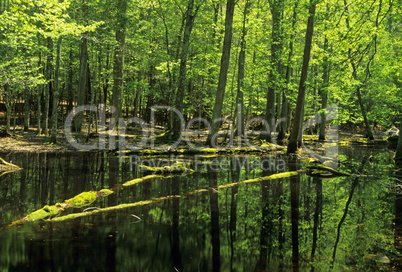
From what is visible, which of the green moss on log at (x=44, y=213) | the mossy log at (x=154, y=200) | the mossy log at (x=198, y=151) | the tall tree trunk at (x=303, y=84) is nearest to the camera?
the green moss on log at (x=44, y=213)

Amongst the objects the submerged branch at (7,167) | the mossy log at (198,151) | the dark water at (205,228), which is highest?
the mossy log at (198,151)

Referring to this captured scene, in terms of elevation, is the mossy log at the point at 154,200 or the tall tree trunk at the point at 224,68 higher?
the tall tree trunk at the point at 224,68

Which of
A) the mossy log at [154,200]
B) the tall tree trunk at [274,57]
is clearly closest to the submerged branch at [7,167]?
the mossy log at [154,200]

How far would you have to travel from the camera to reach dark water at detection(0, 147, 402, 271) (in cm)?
431

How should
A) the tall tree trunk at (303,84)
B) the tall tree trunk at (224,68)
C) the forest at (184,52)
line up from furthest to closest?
1. the tall tree trunk at (224,68)
2. the tall tree trunk at (303,84)
3. the forest at (184,52)

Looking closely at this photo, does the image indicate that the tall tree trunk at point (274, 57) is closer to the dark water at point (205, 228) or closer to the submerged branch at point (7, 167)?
the dark water at point (205, 228)

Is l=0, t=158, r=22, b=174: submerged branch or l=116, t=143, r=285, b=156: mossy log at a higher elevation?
l=116, t=143, r=285, b=156: mossy log

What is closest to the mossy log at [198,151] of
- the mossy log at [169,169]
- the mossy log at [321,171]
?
the mossy log at [169,169]

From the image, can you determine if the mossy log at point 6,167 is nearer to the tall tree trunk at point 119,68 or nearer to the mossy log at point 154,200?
the mossy log at point 154,200

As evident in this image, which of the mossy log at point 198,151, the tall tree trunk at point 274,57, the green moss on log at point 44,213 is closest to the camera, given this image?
the green moss on log at point 44,213

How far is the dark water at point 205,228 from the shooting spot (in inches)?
170

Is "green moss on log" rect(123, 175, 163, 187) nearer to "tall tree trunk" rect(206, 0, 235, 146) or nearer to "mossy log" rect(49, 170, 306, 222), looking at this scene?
"mossy log" rect(49, 170, 306, 222)

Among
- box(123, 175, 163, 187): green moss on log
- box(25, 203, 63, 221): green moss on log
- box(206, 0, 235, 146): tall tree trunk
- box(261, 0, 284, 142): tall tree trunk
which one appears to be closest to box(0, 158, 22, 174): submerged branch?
box(123, 175, 163, 187): green moss on log

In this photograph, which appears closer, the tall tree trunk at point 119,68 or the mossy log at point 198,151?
the mossy log at point 198,151
